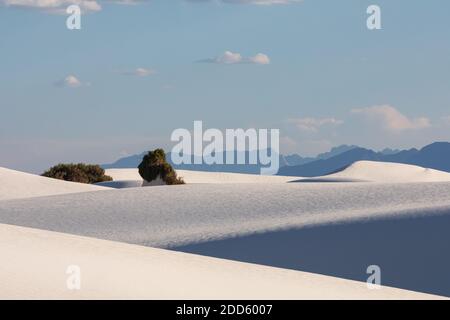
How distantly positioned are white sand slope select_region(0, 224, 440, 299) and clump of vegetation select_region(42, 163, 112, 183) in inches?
2470

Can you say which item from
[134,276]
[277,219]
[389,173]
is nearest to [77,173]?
[389,173]

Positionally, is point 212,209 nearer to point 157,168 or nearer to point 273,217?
point 273,217

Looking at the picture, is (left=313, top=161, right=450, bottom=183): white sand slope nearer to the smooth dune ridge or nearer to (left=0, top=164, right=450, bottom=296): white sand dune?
the smooth dune ridge

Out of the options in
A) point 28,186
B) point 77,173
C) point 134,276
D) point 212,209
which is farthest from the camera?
point 77,173

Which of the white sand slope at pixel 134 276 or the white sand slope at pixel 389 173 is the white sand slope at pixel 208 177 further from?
the white sand slope at pixel 134 276

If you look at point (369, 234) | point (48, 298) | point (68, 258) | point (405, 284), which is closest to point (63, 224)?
point (369, 234)

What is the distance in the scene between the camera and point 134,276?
13.0 m

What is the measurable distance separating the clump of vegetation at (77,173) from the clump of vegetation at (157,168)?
1492cm

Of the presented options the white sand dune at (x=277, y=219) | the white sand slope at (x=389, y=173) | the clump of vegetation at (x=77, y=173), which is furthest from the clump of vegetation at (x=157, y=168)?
the white sand slope at (x=389, y=173)

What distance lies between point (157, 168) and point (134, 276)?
53.0 metres

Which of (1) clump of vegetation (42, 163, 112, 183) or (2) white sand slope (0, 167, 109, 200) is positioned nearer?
(2) white sand slope (0, 167, 109, 200)

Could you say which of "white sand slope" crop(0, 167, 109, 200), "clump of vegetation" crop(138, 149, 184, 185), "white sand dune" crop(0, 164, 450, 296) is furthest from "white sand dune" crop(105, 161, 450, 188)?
"white sand dune" crop(0, 164, 450, 296)

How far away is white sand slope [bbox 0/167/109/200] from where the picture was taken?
54531 mm
